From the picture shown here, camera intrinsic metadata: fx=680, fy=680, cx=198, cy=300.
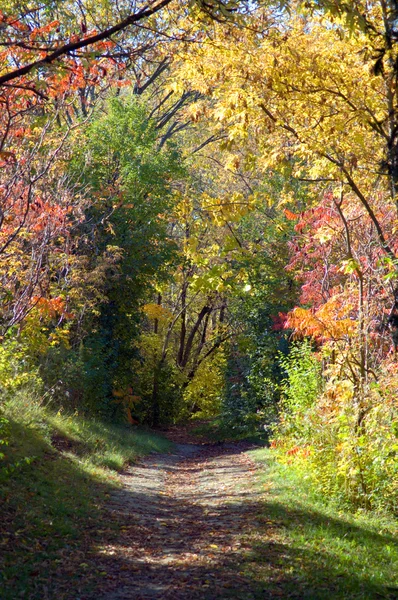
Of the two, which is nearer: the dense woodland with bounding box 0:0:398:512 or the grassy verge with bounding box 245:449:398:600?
the grassy verge with bounding box 245:449:398:600

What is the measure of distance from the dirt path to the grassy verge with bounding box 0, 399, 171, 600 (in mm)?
288

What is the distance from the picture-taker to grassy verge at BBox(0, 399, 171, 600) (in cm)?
607

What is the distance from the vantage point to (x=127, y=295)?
22.2 m

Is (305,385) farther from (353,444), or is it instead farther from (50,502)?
(50,502)

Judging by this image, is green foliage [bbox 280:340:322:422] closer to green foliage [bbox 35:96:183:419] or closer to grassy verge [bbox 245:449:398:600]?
grassy verge [bbox 245:449:398:600]

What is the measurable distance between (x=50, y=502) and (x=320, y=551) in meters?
3.36

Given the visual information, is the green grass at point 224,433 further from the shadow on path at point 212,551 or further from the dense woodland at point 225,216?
the shadow on path at point 212,551

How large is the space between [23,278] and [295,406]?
6176 millimetres

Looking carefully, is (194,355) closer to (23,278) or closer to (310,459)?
(23,278)

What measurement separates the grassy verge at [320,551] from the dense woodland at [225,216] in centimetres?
65

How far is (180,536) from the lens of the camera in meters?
8.29

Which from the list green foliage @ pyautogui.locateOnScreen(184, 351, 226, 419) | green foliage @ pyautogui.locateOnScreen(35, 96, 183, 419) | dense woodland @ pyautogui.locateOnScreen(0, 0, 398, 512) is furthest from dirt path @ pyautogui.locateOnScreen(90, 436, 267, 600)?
green foliage @ pyautogui.locateOnScreen(184, 351, 226, 419)

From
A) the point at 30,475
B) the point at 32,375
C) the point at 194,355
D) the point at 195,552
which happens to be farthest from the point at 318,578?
→ the point at 194,355

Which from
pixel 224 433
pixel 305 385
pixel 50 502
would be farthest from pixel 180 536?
pixel 224 433
